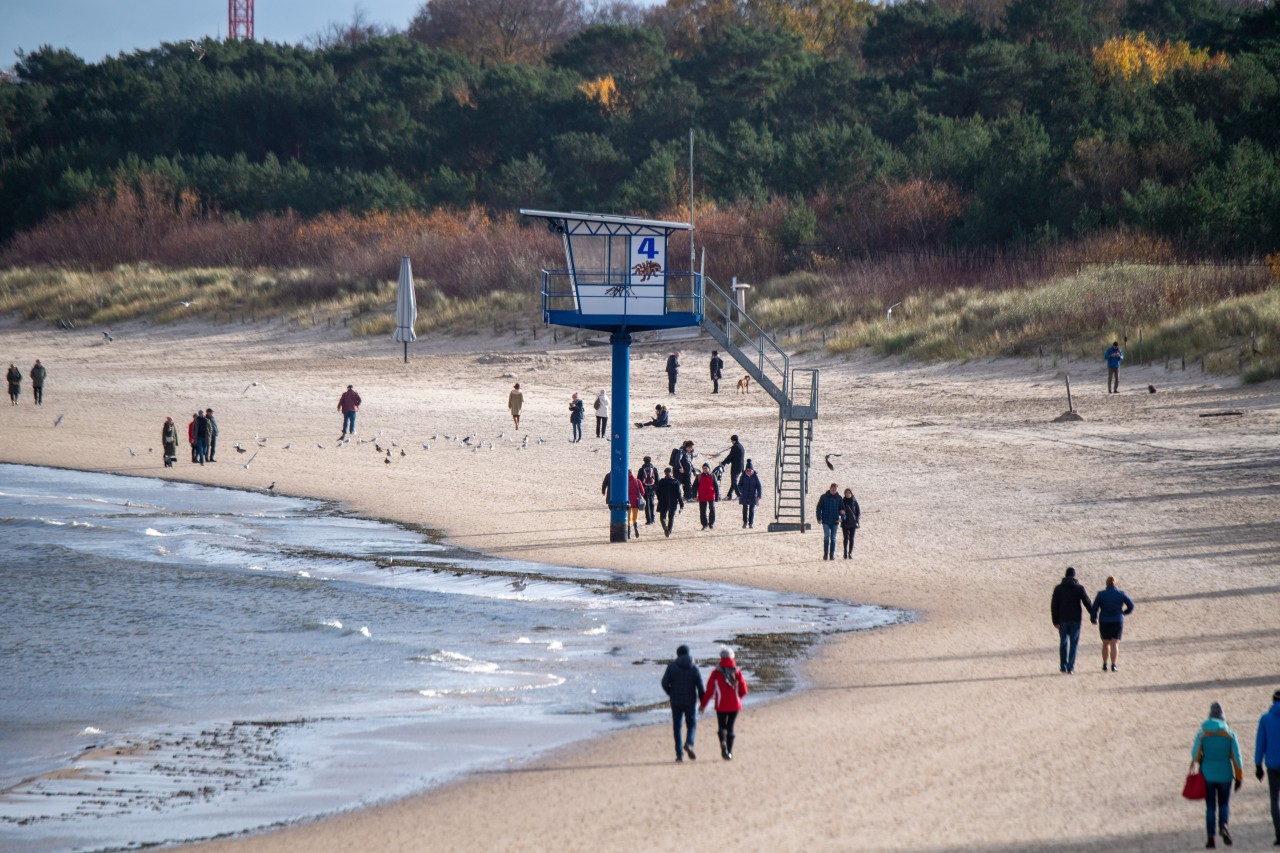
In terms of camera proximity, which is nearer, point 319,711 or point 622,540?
point 319,711

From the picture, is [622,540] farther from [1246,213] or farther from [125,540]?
[1246,213]

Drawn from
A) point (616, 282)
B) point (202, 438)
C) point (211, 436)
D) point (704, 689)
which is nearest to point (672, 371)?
point (211, 436)

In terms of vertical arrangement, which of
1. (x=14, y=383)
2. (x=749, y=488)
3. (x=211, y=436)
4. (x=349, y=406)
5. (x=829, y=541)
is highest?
(x=14, y=383)

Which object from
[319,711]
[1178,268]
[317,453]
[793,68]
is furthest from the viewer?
[793,68]

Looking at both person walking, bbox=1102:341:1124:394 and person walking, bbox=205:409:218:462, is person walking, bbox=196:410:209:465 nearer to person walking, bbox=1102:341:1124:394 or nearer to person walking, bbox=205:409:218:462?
person walking, bbox=205:409:218:462

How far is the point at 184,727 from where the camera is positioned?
46.9ft

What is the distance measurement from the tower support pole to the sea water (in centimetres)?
53

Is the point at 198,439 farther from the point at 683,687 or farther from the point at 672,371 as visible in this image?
the point at 683,687

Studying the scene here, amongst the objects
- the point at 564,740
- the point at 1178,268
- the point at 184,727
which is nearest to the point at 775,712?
the point at 564,740

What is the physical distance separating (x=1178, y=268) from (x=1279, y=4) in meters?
21.5

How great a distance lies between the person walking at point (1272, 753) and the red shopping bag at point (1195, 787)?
417 millimetres

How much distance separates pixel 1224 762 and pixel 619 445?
1395cm

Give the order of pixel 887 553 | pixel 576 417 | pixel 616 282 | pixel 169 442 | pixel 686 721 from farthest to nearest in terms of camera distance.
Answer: pixel 576 417 < pixel 169 442 < pixel 616 282 < pixel 887 553 < pixel 686 721

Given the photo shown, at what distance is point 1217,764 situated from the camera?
977 centimetres
